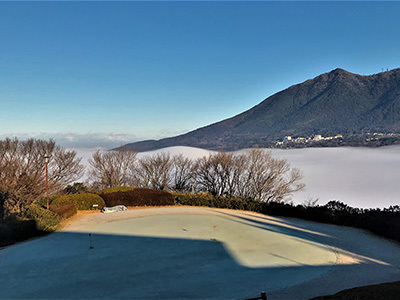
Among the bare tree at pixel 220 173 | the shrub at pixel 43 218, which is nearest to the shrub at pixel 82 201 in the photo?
the shrub at pixel 43 218

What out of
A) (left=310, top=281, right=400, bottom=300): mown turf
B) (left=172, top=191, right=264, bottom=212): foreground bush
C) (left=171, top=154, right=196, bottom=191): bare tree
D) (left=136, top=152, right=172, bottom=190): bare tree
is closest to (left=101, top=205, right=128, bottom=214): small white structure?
(left=172, top=191, right=264, bottom=212): foreground bush

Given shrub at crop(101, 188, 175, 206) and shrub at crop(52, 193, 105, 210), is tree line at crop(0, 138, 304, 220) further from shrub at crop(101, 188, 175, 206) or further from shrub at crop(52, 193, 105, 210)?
shrub at crop(101, 188, 175, 206)

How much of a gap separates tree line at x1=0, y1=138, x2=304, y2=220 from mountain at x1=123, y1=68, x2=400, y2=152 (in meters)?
76.7

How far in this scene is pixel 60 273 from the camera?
32.6ft

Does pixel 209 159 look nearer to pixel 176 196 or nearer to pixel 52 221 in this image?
pixel 176 196

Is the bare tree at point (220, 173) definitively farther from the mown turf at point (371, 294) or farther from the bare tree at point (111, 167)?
the mown turf at point (371, 294)

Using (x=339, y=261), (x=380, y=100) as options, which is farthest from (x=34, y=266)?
(x=380, y=100)

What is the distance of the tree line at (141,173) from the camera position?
26391mm

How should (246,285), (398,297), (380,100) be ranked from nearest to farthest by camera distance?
(398,297), (246,285), (380,100)

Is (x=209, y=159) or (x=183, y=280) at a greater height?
(x=209, y=159)

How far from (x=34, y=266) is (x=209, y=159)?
23.9 metres

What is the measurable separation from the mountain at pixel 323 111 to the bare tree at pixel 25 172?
8255 cm

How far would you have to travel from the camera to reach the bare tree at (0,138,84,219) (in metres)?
25.3

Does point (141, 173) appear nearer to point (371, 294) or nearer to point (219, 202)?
point (219, 202)
